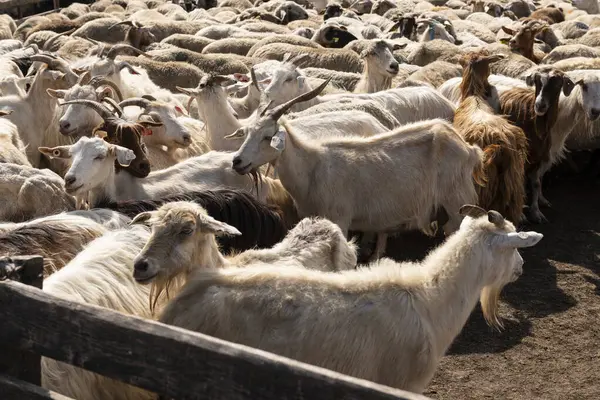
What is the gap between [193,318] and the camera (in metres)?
4.06

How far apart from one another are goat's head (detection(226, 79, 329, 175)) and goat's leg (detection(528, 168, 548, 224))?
3449mm

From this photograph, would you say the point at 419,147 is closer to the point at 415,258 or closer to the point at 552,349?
the point at 415,258

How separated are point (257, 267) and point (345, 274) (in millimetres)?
427

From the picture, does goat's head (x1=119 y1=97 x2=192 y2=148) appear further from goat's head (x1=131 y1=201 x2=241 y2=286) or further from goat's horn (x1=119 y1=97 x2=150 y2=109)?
goat's head (x1=131 y1=201 x2=241 y2=286)

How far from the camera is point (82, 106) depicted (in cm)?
804

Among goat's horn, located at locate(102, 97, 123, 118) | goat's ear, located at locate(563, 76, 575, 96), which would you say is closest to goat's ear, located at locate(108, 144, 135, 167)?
goat's horn, located at locate(102, 97, 123, 118)

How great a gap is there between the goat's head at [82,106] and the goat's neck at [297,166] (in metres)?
2.03

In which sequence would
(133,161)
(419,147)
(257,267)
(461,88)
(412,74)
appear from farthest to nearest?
(412,74), (461,88), (419,147), (133,161), (257,267)

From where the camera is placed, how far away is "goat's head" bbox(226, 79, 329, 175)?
6.63m

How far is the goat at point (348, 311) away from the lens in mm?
4062

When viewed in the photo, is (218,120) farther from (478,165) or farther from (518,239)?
(518,239)

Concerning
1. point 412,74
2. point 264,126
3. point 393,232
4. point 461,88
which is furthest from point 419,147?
point 412,74

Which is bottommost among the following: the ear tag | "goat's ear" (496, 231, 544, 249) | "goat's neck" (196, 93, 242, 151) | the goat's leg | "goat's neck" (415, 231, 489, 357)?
the goat's leg

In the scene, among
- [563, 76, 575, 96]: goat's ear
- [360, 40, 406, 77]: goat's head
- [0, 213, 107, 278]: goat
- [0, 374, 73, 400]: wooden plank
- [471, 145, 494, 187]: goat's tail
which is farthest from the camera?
[360, 40, 406, 77]: goat's head
